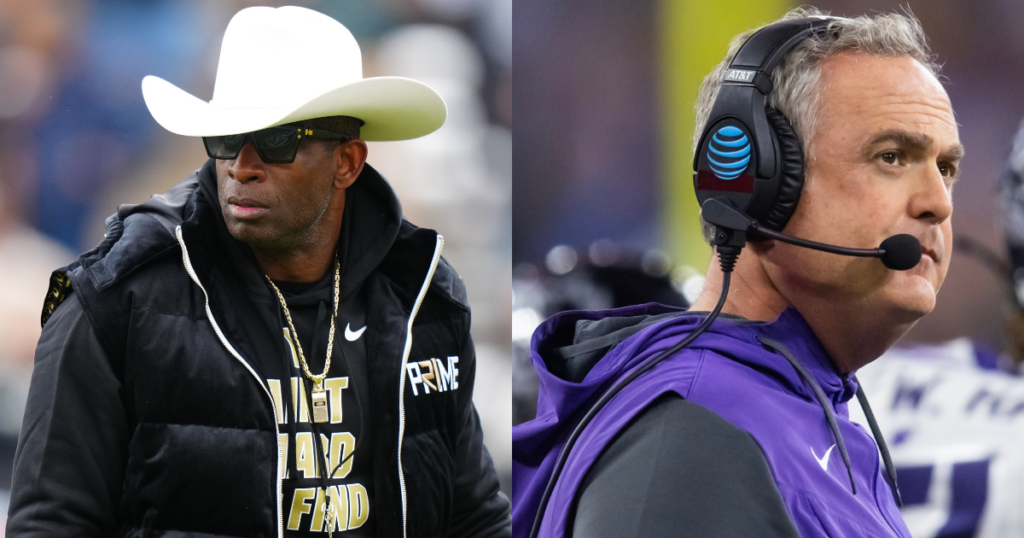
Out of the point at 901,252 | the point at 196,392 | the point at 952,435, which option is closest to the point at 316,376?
the point at 196,392

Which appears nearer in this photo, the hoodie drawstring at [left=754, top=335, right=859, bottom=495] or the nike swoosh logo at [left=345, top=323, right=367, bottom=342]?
the hoodie drawstring at [left=754, top=335, right=859, bottom=495]

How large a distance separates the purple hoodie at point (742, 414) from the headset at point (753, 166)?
5 centimetres

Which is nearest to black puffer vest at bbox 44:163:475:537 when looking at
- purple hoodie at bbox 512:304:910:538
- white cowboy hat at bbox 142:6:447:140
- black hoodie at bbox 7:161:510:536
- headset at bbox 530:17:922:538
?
black hoodie at bbox 7:161:510:536

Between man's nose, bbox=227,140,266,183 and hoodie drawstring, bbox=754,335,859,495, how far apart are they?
1235 millimetres

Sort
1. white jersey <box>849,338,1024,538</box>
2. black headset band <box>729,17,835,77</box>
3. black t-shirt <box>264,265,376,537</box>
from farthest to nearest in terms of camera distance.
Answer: white jersey <box>849,338,1024,538</box>
black t-shirt <box>264,265,376,537</box>
black headset band <box>729,17,835,77</box>

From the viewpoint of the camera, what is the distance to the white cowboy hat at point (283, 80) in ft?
6.33

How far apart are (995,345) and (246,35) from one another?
2116 millimetres

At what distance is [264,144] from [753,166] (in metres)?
1.19

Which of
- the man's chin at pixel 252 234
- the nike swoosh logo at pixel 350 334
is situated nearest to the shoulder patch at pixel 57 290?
the man's chin at pixel 252 234

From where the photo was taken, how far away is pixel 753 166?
3.33 feet

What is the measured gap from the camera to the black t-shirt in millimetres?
1801

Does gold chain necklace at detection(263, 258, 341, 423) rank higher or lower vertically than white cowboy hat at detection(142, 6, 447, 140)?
lower

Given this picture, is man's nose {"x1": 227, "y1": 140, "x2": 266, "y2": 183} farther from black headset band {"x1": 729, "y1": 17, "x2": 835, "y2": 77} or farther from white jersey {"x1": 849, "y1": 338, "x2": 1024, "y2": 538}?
white jersey {"x1": 849, "y1": 338, "x2": 1024, "y2": 538}

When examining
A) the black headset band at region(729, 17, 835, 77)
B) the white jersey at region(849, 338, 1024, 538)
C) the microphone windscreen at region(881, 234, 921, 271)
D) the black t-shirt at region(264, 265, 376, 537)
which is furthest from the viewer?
the white jersey at region(849, 338, 1024, 538)
